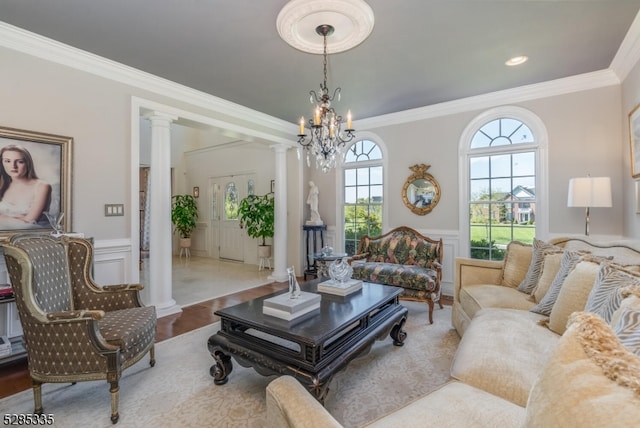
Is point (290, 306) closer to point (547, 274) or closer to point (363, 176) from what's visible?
point (547, 274)

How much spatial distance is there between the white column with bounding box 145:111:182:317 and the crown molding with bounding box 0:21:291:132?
34 cm

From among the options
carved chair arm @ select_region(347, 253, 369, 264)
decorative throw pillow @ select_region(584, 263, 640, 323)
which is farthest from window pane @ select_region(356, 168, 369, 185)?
decorative throw pillow @ select_region(584, 263, 640, 323)

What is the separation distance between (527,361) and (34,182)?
12.8 ft

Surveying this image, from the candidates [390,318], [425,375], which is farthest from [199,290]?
[425,375]

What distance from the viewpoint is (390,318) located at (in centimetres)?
252

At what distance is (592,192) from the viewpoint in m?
2.99

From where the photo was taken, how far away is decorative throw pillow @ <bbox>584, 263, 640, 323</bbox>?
127 centimetres

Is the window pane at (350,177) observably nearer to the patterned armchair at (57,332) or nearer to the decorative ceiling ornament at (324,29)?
the decorative ceiling ornament at (324,29)

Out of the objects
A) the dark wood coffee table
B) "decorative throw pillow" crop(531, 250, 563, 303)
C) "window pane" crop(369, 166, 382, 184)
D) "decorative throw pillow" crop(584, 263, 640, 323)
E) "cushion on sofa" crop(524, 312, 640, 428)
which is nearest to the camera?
"cushion on sofa" crop(524, 312, 640, 428)

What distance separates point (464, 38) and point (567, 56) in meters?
1.25

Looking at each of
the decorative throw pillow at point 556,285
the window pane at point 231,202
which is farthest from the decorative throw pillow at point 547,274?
the window pane at point 231,202

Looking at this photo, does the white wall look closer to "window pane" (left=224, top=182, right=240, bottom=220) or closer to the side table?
the side table

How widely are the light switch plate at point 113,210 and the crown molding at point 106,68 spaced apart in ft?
4.39

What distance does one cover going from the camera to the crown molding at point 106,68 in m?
2.58
